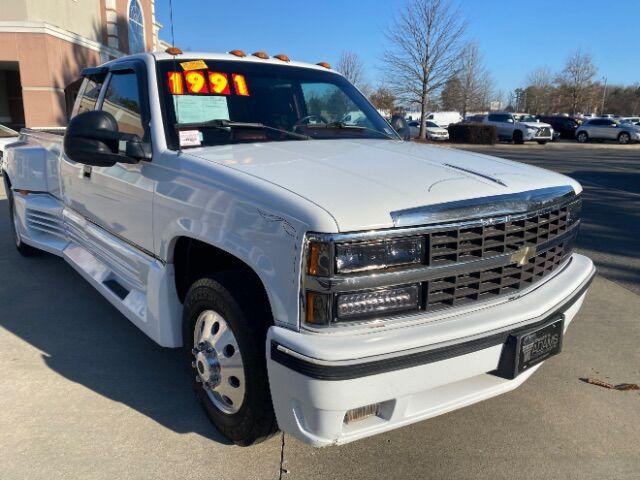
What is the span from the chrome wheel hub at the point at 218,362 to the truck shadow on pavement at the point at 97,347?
28 cm

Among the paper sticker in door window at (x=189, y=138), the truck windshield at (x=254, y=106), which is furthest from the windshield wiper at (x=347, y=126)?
the paper sticker in door window at (x=189, y=138)

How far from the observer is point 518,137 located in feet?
102

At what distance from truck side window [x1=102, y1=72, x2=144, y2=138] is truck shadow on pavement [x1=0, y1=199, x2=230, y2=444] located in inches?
58.1

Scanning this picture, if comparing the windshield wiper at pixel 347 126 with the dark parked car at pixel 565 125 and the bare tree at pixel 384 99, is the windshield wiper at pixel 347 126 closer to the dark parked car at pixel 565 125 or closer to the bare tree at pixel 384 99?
the bare tree at pixel 384 99

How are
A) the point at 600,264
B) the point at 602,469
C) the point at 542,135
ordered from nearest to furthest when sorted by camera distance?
the point at 602,469 → the point at 600,264 → the point at 542,135

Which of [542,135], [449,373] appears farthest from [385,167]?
[542,135]

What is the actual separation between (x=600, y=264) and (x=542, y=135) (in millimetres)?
26946

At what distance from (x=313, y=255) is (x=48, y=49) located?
19154 mm

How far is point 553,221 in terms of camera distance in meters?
2.73

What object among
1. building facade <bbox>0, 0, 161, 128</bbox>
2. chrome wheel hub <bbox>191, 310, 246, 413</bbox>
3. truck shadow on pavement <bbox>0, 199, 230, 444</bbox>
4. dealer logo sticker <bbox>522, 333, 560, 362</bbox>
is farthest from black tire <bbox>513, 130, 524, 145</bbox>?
chrome wheel hub <bbox>191, 310, 246, 413</bbox>

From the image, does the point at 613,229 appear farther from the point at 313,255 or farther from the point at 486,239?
the point at 313,255

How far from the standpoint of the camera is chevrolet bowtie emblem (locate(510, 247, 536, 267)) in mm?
2428

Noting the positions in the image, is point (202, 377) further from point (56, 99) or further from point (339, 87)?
point (56, 99)

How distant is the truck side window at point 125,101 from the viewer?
3.31m
